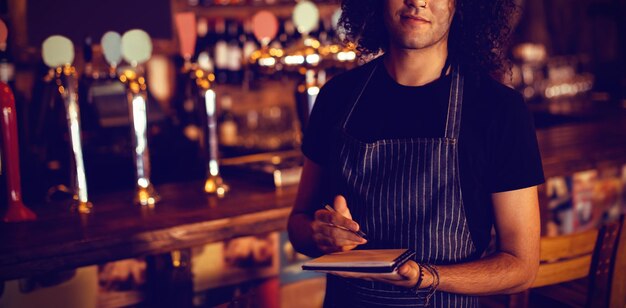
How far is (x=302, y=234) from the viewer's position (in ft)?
5.37

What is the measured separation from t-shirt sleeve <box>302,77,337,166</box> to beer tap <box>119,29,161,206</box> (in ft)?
2.34

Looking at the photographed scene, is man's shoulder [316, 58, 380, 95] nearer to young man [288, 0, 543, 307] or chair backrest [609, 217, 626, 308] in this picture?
young man [288, 0, 543, 307]

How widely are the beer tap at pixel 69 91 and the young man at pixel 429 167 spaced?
790 mm

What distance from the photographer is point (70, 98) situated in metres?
2.10

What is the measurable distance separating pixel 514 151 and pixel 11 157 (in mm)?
1425

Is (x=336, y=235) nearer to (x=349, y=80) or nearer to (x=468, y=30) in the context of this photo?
(x=349, y=80)

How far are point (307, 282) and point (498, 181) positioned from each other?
116 cm

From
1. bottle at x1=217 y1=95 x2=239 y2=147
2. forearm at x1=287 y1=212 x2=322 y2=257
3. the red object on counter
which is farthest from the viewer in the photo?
bottle at x1=217 y1=95 x2=239 y2=147

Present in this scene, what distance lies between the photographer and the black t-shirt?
1.41 m

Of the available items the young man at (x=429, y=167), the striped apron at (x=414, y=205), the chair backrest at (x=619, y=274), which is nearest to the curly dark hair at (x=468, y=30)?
the young man at (x=429, y=167)

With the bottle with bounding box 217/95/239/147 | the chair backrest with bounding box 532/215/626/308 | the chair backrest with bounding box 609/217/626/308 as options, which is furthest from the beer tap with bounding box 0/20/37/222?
the bottle with bounding box 217/95/239/147

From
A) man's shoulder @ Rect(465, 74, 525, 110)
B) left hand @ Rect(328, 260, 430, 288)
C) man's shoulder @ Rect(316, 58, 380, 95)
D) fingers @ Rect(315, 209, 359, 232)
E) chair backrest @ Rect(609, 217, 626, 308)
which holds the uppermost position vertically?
man's shoulder @ Rect(316, 58, 380, 95)

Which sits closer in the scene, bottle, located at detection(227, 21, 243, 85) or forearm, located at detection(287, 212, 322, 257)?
forearm, located at detection(287, 212, 322, 257)

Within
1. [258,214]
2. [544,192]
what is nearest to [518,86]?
[544,192]
